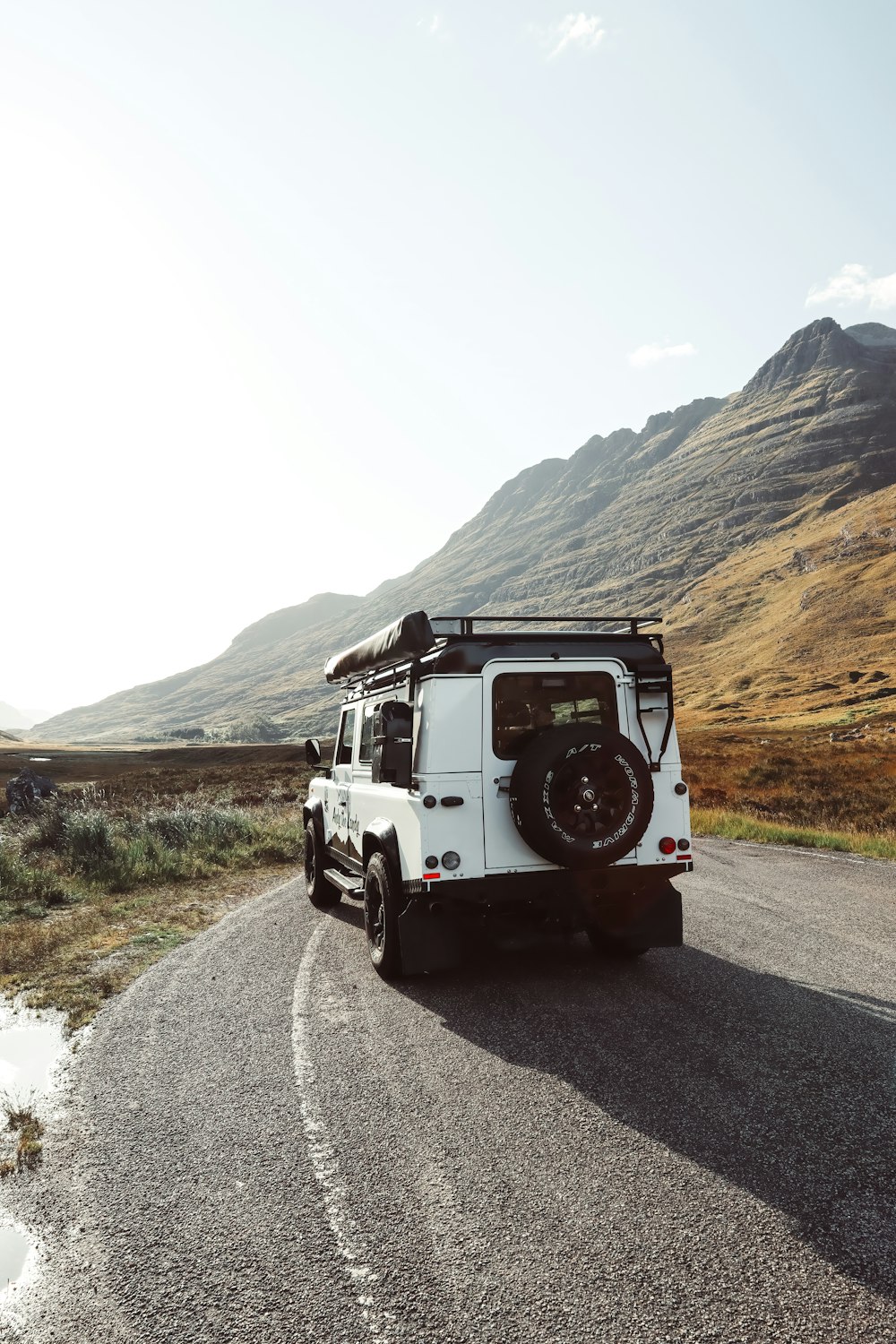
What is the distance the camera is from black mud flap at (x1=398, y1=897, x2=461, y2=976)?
641 cm

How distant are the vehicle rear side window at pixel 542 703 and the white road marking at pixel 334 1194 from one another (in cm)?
250

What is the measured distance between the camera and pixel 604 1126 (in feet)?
13.7

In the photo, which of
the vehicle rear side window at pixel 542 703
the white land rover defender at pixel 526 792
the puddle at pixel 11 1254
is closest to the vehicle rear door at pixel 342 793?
the white land rover defender at pixel 526 792

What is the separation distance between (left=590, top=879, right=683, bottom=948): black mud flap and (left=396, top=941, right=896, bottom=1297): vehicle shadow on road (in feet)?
1.00

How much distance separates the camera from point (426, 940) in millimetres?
6434

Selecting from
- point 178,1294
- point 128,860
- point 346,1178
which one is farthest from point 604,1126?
point 128,860

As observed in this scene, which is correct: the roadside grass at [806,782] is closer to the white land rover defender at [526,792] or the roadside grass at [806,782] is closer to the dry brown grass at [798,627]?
the white land rover defender at [526,792]

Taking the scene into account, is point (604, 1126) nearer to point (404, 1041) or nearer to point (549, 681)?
point (404, 1041)

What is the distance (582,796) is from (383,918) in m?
2.02

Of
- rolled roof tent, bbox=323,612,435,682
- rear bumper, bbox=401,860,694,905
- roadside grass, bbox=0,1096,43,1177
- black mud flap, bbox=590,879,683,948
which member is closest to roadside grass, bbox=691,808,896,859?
black mud flap, bbox=590,879,683,948

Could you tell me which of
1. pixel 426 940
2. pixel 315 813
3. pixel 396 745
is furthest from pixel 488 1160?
pixel 315 813

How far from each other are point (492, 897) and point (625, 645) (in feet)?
7.61

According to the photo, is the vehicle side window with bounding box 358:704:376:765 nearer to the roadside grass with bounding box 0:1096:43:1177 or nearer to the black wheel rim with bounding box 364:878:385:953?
the black wheel rim with bounding box 364:878:385:953

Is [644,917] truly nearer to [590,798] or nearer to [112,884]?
[590,798]
